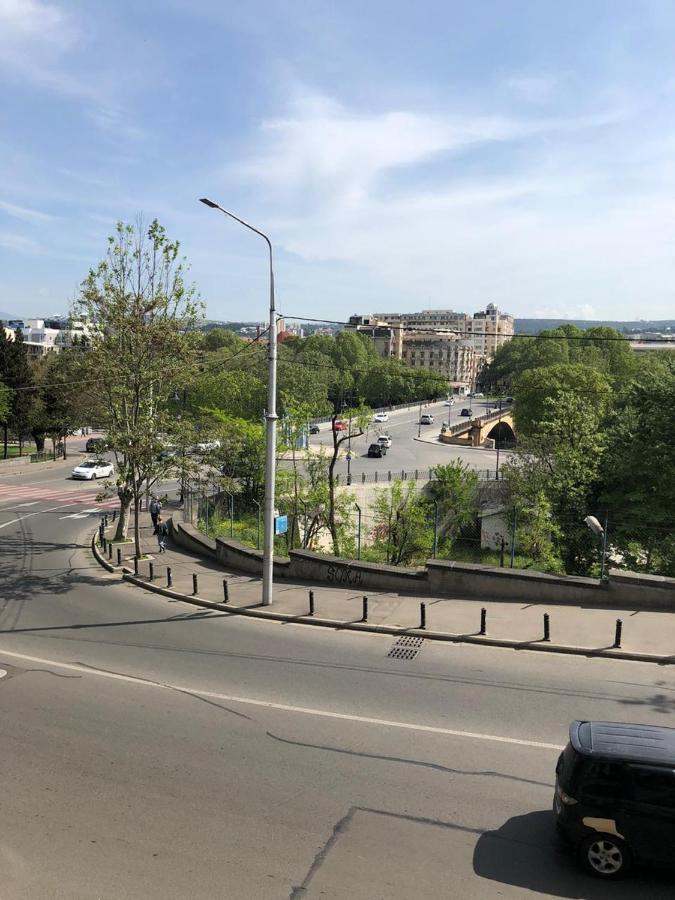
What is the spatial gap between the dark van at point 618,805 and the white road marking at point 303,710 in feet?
8.23

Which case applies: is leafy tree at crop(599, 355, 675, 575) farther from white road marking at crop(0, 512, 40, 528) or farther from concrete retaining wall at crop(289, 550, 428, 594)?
white road marking at crop(0, 512, 40, 528)

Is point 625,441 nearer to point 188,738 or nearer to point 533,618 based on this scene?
point 533,618

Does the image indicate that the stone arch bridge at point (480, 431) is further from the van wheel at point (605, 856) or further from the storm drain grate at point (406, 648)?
the van wheel at point (605, 856)

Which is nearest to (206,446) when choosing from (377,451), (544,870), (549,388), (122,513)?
(122,513)

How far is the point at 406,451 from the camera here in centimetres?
6925

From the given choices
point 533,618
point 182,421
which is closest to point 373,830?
point 533,618

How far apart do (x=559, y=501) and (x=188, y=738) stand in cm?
2266

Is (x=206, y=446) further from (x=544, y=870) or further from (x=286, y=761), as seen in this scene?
(x=544, y=870)

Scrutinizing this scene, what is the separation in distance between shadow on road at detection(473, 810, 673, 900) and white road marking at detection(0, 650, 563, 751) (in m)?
1.97

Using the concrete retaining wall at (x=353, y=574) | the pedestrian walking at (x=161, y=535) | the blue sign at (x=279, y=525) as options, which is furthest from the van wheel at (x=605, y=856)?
the pedestrian walking at (x=161, y=535)

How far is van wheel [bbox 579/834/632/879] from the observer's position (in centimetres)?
654

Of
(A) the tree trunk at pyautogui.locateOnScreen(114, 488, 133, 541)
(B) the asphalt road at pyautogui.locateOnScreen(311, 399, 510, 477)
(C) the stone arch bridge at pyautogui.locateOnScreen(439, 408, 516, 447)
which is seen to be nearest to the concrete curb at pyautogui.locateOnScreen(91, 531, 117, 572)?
(A) the tree trunk at pyautogui.locateOnScreen(114, 488, 133, 541)

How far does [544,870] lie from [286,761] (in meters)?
3.49

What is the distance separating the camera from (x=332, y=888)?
644 centimetres
